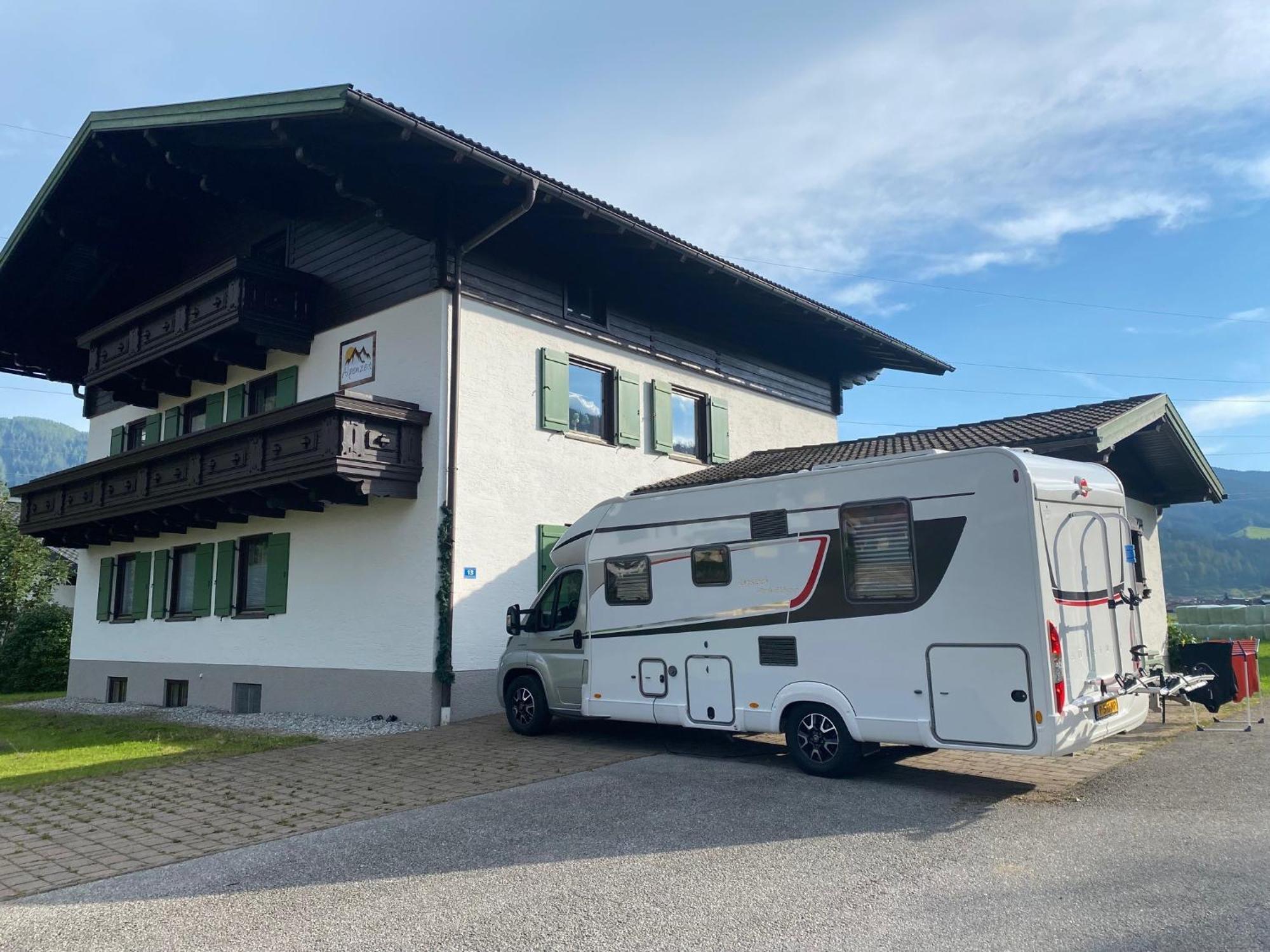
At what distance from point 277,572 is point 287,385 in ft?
10.0

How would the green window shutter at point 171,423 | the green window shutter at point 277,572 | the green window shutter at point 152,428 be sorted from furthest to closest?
the green window shutter at point 152,428, the green window shutter at point 171,423, the green window shutter at point 277,572

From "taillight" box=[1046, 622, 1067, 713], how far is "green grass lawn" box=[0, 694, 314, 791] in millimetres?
8617

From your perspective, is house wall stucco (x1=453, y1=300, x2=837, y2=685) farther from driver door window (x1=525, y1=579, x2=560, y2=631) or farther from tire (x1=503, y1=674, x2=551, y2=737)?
driver door window (x1=525, y1=579, x2=560, y2=631)

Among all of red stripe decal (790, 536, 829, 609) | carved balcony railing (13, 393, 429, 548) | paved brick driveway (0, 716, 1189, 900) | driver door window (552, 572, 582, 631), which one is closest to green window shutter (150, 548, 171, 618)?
carved balcony railing (13, 393, 429, 548)

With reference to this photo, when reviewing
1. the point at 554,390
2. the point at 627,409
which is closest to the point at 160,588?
the point at 554,390

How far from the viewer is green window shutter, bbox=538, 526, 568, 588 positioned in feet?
45.5

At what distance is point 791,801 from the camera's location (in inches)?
292

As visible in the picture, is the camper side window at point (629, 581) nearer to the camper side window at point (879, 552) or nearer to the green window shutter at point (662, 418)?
the camper side window at point (879, 552)

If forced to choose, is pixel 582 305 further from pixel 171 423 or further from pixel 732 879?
pixel 732 879

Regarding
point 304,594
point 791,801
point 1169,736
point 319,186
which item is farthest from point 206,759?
point 1169,736

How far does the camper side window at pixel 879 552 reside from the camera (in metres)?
7.80

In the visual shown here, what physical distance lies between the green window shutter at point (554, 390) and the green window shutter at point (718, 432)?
363cm

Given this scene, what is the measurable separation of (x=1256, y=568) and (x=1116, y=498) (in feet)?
489

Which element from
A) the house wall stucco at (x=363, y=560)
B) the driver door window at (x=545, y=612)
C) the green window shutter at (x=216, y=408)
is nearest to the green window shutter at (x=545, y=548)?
the house wall stucco at (x=363, y=560)
